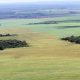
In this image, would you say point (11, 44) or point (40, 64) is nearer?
point (40, 64)

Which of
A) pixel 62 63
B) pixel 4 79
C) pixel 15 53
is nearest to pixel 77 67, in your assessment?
pixel 62 63

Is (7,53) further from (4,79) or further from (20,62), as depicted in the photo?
(4,79)

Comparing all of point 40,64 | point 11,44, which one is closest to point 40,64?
point 40,64

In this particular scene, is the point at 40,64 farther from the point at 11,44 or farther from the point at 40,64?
the point at 11,44

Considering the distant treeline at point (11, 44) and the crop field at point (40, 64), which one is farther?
the distant treeline at point (11, 44)

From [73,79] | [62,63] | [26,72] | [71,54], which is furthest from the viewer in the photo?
[71,54]

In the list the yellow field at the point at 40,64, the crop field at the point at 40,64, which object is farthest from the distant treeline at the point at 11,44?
the yellow field at the point at 40,64

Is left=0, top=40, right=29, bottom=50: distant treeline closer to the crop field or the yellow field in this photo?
the crop field

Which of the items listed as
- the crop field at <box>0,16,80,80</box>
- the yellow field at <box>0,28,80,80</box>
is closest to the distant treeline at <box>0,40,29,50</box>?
the crop field at <box>0,16,80,80</box>

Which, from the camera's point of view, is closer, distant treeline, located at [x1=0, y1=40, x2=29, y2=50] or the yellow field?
the yellow field

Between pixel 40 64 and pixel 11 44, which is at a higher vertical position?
pixel 40 64

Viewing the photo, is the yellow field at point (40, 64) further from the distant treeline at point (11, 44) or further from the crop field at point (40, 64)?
the distant treeline at point (11, 44)
